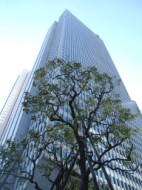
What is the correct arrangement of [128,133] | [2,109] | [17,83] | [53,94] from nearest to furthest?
[128,133]
[53,94]
[2,109]
[17,83]

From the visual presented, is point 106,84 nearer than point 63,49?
Yes

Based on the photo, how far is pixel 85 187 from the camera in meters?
9.80

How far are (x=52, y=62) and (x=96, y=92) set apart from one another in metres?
4.28

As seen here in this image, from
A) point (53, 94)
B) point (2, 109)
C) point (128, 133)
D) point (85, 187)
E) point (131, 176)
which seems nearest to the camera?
point (85, 187)

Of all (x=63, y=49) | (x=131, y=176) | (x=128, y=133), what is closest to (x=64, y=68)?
(x=128, y=133)

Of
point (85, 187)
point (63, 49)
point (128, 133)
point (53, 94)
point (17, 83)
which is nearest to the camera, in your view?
point (85, 187)

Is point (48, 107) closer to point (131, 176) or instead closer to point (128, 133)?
point (128, 133)

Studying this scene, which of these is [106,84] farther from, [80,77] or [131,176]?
[131,176]

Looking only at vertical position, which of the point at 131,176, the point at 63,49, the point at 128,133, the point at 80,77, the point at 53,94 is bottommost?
the point at 128,133

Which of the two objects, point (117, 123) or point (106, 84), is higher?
point (106, 84)

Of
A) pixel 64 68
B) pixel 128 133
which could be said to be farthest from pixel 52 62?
pixel 128 133

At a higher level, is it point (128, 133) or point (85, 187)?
point (128, 133)

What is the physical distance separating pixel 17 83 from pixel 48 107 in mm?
140651

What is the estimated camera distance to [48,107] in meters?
14.5
